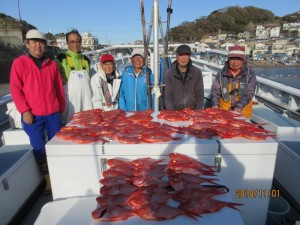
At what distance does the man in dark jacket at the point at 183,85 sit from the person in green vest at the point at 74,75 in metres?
1.28

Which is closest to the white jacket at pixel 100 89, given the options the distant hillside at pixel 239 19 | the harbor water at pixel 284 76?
the harbor water at pixel 284 76

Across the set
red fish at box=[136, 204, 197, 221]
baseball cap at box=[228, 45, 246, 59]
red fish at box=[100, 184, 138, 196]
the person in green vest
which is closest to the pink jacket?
the person in green vest

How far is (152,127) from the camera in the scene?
7.91 feet

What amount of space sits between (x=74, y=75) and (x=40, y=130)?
0.97 meters

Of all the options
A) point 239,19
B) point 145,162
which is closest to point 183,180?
A: point 145,162

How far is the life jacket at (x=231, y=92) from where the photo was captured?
3396 millimetres

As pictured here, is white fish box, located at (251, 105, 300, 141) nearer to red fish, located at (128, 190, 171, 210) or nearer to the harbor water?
red fish, located at (128, 190, 171, 210)

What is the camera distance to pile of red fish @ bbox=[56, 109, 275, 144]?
2143 mm

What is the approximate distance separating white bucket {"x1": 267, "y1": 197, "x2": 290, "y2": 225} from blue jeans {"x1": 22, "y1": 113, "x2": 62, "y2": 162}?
9.09 feet

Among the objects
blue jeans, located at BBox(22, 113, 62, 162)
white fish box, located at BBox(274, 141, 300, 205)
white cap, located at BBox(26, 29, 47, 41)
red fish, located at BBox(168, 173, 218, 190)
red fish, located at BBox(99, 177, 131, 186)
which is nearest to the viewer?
red fish, located at BBox(168, 173, 218, 190)

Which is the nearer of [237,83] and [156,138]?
[156,138]

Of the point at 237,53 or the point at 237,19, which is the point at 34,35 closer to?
the point at 237,53

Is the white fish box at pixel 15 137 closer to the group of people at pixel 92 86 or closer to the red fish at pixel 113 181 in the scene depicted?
the group of people at pixel 92 86

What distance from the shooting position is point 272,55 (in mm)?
62219
